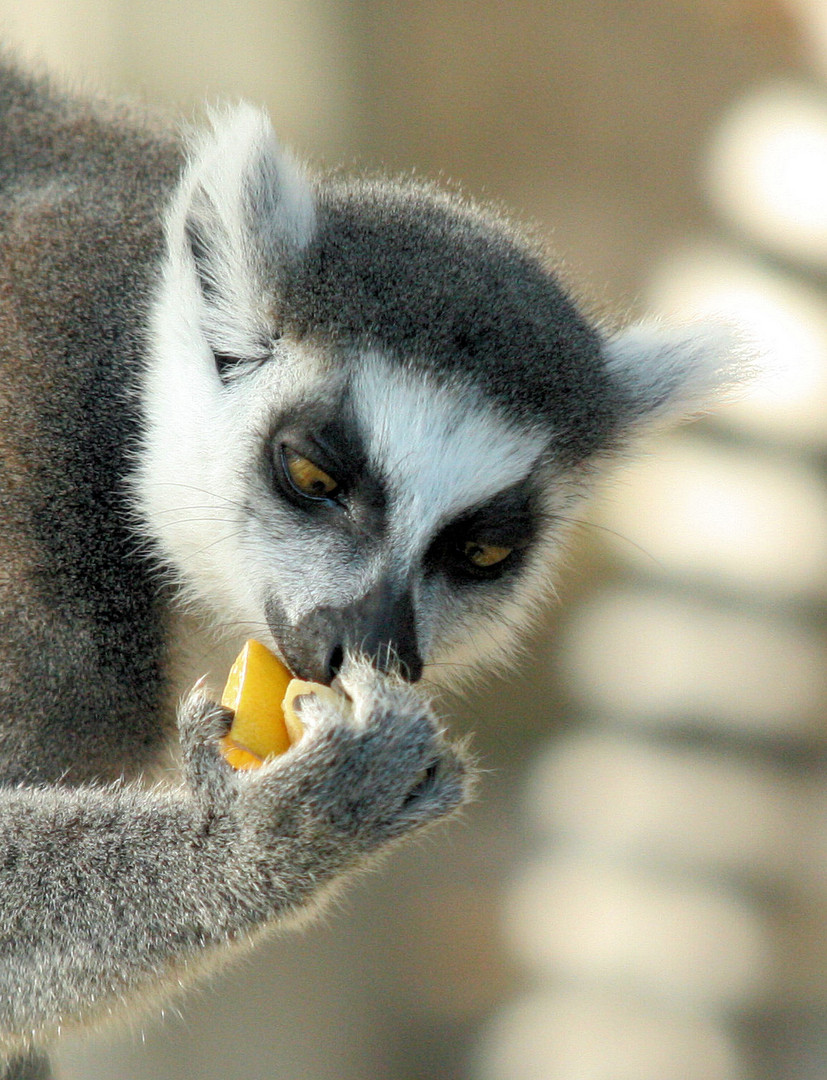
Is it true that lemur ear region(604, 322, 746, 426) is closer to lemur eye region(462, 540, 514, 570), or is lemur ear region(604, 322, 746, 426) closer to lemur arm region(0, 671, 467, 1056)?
lemur eye region(462, 540, 514, 570)

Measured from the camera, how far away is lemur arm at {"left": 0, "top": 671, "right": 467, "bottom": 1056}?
1.67 m

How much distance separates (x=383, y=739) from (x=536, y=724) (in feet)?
11.2

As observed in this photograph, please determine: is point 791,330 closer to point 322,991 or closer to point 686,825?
point 686,825

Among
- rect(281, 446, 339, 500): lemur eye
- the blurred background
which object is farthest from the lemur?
the blurred background

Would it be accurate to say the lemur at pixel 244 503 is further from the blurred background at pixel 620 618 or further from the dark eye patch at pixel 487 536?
the blurred background at pixel 620 618

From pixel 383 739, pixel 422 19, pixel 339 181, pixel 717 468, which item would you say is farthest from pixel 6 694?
pixel 422 19

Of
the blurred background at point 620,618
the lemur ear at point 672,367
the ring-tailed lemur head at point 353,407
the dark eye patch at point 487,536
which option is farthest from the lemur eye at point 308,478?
the blurred background at point 620,618

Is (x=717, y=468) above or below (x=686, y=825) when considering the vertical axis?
above

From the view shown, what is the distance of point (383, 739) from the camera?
5.51ft

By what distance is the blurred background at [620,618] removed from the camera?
172 inches

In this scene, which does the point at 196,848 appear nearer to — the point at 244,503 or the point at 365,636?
the point at 365,636

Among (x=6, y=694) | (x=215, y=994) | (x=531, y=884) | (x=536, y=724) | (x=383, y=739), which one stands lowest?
(x=215, y=994)

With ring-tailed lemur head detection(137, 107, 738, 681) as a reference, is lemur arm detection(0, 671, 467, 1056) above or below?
below

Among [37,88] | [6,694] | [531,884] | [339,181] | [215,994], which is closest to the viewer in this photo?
[6,694]
